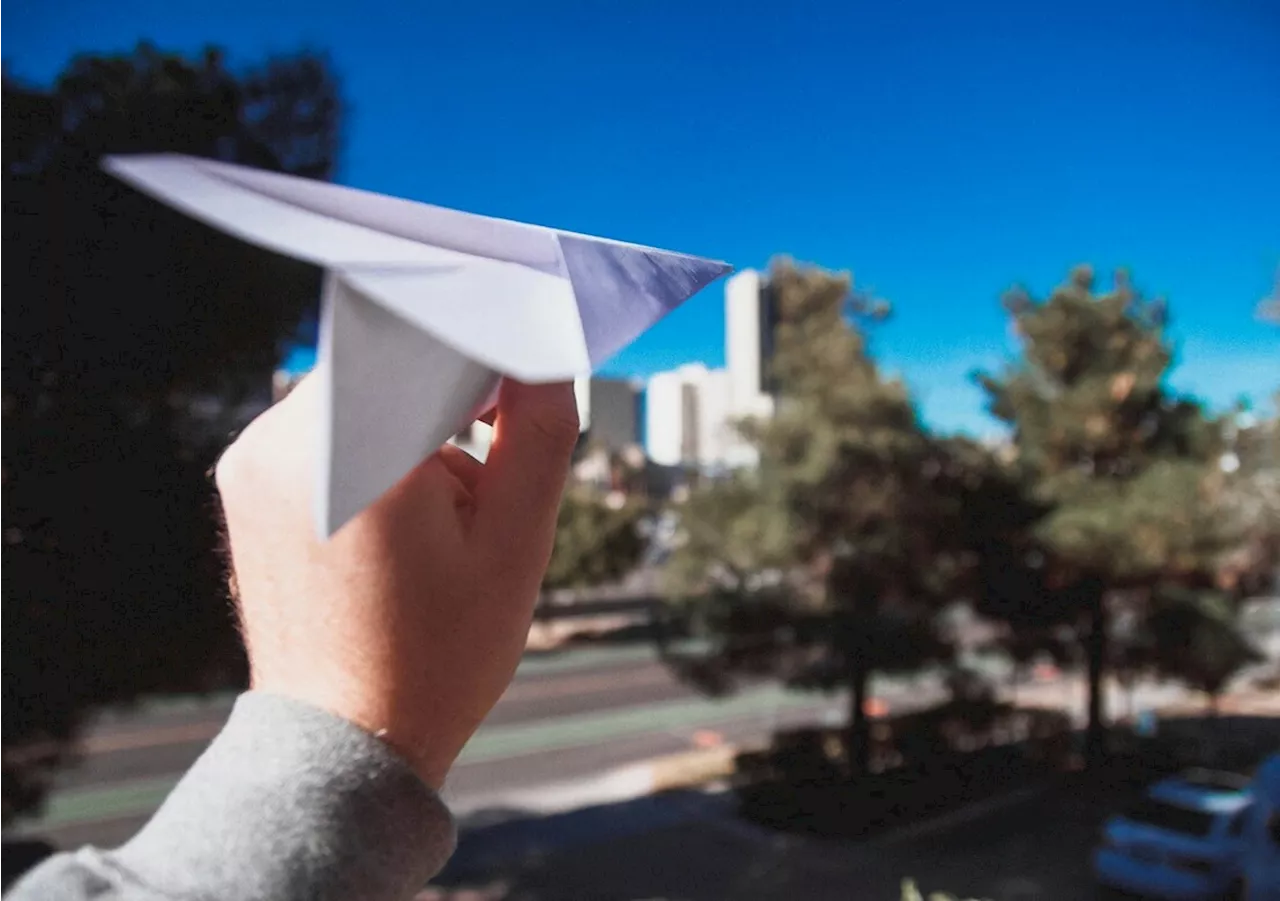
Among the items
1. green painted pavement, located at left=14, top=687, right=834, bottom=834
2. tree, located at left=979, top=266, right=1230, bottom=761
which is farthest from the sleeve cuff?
green painted pavement, located at left=14, top=687, right=834, bottom=834

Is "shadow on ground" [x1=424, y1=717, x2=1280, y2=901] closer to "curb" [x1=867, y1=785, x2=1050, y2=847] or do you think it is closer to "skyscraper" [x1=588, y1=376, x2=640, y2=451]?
"curb" [x1=867, y1=785, x2=1050, y2=847]

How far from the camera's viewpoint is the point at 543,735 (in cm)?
1279

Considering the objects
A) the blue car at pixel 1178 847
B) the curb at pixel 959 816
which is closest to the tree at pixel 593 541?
the curb at pixel 959 816

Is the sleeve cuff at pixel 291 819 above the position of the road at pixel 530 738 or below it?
above

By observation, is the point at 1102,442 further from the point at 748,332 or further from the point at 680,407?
→ the point at 680,407

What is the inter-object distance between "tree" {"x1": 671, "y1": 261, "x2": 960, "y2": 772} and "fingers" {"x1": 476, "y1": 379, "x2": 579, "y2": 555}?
7.04m

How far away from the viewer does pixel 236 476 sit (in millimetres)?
794

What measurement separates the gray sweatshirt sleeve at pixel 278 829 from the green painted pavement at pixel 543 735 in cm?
927

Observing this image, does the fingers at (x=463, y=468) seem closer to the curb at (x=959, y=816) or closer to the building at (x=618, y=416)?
the curb at (x=959, y=816)

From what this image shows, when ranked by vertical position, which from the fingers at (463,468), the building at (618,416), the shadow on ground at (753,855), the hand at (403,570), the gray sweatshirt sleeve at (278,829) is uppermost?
the building at (618,416)

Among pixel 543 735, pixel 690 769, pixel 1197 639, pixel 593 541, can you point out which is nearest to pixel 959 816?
pixel 1197 639

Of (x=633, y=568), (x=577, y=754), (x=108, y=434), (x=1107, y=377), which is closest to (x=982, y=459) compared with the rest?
(x=1107, y=377)

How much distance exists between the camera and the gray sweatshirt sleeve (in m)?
0.62

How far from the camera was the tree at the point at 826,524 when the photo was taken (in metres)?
7.88
